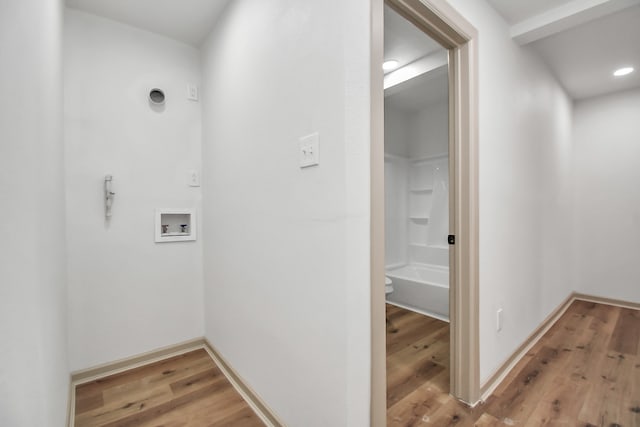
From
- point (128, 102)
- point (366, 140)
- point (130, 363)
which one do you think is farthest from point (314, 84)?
point (130, 363)

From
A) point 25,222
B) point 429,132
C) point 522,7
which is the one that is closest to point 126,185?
point 25,222

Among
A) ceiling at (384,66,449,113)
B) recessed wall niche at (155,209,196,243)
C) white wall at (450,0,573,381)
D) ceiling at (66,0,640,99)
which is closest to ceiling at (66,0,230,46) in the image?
ceiling at (66,0,640,99)

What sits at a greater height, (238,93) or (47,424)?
(238,93)

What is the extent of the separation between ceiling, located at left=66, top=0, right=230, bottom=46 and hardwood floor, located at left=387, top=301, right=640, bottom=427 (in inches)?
107

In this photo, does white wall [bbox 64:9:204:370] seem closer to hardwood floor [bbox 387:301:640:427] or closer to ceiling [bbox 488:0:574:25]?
hardwood floor [bbox 387:301:640:427]

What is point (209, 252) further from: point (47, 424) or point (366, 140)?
point (366, 140)

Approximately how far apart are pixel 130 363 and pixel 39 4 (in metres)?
2.08

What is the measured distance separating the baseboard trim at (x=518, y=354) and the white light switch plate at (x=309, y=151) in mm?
1617

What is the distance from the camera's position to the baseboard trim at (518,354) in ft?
5.48

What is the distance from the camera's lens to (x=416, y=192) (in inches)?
161

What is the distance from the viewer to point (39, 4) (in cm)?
91

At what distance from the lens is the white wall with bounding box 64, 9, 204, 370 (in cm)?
182

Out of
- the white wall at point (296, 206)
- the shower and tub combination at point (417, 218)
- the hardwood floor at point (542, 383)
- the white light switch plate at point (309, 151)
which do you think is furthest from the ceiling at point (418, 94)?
the hardwood floor at point (542, 383)

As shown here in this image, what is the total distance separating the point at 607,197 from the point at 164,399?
4754mm
